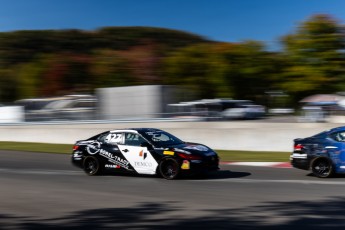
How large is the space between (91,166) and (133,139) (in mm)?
1593

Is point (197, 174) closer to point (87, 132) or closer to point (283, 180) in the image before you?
point (283, 180)

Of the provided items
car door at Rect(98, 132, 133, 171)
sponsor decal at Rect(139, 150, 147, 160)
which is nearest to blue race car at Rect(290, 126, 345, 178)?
sponsor decal at Rect(139, 150, 147, 160)

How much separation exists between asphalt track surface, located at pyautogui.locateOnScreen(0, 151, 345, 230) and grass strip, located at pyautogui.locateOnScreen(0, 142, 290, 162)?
3.56 metres

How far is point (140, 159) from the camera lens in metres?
14.8

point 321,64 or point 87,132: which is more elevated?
point 321,64

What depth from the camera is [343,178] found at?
45.7 feet

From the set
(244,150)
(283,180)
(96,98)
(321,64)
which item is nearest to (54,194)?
(283,180)

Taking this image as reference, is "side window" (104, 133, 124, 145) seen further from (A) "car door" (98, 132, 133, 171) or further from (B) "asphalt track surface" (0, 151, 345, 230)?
(B) "asphalt track surface" (0, 151, 345, 230)

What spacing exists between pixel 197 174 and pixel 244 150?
30.5 ft

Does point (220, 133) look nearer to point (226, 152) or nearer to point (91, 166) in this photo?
point (226, 152)

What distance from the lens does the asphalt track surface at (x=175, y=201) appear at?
28.9 feet

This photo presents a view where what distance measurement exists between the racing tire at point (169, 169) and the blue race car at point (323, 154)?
3010 millimetres

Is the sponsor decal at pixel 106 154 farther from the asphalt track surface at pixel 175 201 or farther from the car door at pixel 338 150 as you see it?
the car door at pixel 338 150

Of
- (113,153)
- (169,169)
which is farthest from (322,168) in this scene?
(113,153)
